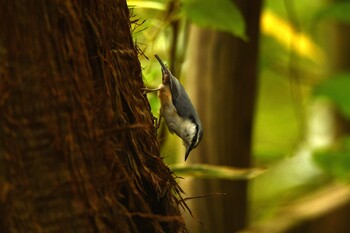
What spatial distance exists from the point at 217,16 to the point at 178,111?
1.24 ft

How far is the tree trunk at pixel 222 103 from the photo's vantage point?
4.80ft

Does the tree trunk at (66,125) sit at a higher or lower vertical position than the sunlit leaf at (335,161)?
higher

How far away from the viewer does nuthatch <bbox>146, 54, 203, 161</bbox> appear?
84cm

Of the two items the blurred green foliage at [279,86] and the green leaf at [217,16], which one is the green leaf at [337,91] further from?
the green leaf at [217,16]

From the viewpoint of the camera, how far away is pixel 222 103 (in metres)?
1.50

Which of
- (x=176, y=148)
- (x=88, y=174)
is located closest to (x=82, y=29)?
(x=88, y=174)

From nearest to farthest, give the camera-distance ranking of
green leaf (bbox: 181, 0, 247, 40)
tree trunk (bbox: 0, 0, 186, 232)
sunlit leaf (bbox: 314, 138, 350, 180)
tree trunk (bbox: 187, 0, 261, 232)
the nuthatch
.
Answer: tree trunk (bbox: 0, 0, 186, 232) < the nuthatch < green leaf (bbox: 181, 0, 247, 40) < tree trunk (bbox: 187, 0, 261, 232) < sunlit leaf (bbox: 314, 138, 350, 180)

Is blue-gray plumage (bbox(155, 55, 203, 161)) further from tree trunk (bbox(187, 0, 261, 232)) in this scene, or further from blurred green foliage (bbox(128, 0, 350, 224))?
tree trunk (bbox(187, 0, 261, 232))

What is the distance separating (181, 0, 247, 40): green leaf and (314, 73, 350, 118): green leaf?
62 centimetres

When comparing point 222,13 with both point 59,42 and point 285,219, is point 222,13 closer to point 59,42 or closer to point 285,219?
point 59,42

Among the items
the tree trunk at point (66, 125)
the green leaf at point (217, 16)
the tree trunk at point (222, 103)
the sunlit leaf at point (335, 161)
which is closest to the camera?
the tree trunk at point (66, 125)

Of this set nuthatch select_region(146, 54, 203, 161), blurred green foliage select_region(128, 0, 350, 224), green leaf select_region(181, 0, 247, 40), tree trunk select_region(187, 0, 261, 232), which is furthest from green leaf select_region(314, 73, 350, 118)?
nuthatch select_region(146, 54, 203, 161)

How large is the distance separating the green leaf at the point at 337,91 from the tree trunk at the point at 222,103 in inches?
11.8

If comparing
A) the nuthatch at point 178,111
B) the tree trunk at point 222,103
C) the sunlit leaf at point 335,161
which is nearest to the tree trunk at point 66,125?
the nuthatch at point 178,111
